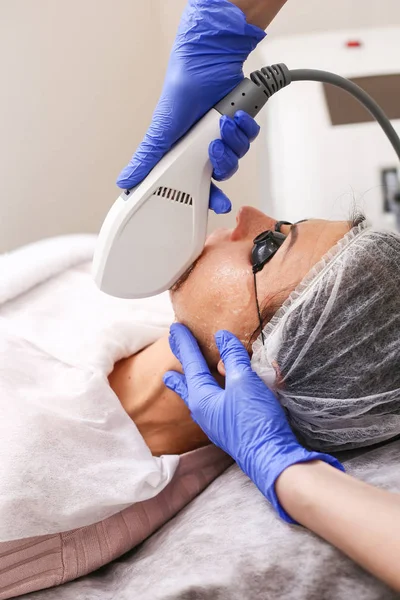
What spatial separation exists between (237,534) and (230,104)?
726 mm

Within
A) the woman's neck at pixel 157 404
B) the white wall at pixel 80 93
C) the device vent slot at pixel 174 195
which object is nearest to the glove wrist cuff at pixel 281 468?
the woman's neck at pixel 157 404

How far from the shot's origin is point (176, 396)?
4.21 ft

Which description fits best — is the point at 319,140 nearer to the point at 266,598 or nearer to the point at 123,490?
the point at 123,490

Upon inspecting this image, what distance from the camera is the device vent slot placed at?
1099 millimetres

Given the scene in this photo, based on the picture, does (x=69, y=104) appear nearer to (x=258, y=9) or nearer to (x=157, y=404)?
(x=258, y=9)

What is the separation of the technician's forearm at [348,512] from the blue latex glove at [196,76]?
0.50 meters

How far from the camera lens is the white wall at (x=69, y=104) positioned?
205cm

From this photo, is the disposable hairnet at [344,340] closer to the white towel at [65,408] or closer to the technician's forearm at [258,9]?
the white towel at [65,408]

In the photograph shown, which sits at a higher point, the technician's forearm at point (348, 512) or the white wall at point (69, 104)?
the white wall at point (69, 104)

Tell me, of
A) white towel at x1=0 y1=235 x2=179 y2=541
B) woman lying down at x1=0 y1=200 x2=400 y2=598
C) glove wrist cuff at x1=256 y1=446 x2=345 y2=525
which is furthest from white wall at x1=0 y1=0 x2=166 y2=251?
glove wrist cuff at x1=256 y1=446 x2=345 y2=525

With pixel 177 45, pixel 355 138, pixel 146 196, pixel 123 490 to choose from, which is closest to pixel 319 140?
pixel 355 138

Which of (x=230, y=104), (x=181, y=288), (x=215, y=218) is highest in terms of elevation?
(x=230, y=104)

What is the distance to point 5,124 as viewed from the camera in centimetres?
205

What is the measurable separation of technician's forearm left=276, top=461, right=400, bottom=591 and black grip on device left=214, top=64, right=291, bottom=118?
616 mm
